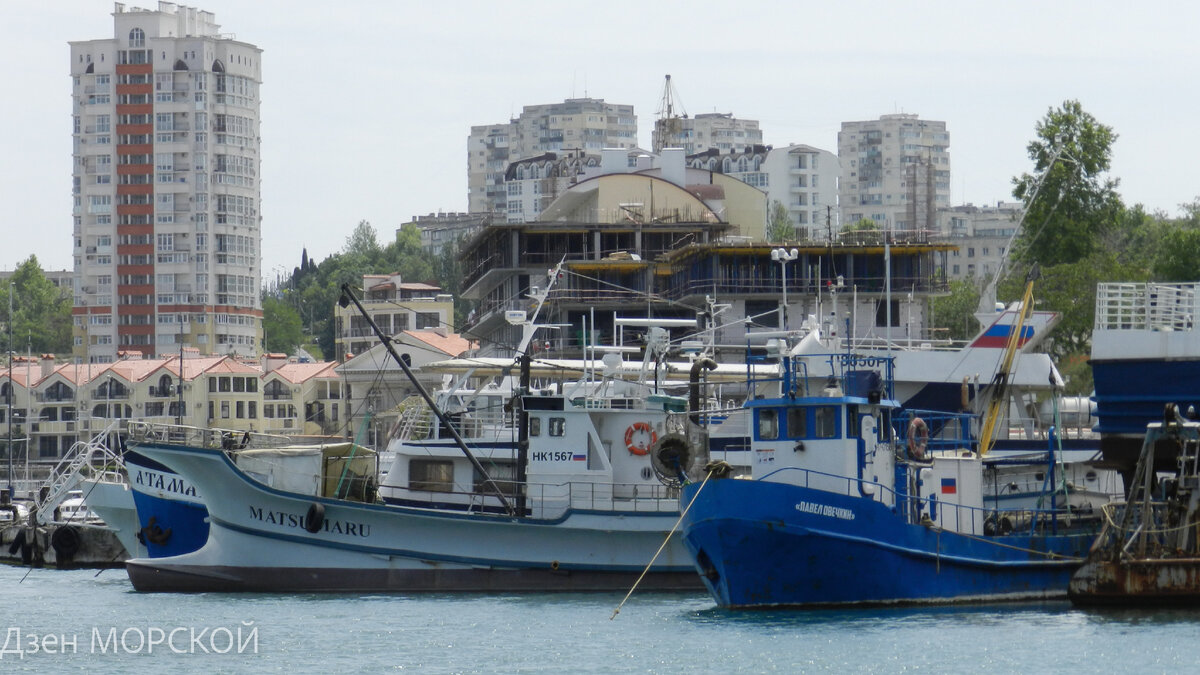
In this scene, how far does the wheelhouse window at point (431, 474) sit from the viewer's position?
42.3 m

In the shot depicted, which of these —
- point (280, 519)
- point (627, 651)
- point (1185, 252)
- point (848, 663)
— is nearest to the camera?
point (848, 663)

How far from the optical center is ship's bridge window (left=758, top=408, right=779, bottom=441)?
1345 inches

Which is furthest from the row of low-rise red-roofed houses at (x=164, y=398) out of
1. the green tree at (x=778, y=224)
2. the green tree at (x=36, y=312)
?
the green tree at (x=36, y=312)

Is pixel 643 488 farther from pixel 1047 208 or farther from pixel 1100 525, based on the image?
pixel 1047 208

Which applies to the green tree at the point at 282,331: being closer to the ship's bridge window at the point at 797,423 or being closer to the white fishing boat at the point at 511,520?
the white fishing boat at the point at 511,520

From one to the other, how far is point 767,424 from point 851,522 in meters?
2.46

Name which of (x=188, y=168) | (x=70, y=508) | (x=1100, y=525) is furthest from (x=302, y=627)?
(x=188, y=168)

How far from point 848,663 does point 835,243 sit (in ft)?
134

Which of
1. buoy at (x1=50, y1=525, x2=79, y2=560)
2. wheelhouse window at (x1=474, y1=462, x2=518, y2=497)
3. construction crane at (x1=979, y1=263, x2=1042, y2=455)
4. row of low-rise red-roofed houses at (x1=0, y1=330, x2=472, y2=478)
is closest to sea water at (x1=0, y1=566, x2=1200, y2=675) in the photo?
wheelhouse window at (x1=474, y1=462, x2=518, y2=497)

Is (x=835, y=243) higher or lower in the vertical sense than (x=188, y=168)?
lower

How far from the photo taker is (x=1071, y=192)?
250 feet

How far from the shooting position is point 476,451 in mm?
42594

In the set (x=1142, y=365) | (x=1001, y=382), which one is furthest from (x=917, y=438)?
(x=1142, y=365)

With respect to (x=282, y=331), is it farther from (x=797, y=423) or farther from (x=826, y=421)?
(x=826, y=421)
